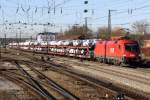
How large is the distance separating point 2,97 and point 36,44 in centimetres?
8486

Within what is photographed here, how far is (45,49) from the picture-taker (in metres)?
90.7

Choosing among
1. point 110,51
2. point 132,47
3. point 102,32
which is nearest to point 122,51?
point 132,47

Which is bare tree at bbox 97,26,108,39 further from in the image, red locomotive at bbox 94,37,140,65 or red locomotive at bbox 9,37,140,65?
red locomotive at bbox 94,37,140,65

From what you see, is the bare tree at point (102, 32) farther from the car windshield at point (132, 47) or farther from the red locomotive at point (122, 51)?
the car windshield at point (132, 47)

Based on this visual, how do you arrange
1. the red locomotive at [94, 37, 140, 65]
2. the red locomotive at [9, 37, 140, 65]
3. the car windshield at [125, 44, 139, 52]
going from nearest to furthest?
the red locomotive at [94, 37, 140, 65]
the red locomotive at [9, 37, 140, 65]
the car windshield at [125, 44, 139, 52]

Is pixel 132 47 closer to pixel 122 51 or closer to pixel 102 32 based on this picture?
pixel 122 51

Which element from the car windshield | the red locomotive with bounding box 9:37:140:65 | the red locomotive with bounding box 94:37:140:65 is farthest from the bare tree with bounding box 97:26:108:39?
the car windshield

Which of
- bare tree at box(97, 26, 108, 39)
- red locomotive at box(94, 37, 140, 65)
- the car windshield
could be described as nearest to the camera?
red locomotive at box(94, 37, 140, 65)

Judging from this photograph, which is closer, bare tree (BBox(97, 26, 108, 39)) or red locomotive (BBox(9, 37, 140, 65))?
red locomotive (BBox(9, 37, 140, 65))

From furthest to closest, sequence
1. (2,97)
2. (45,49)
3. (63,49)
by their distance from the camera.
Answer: (45,49) < (63,49) < (2,97)

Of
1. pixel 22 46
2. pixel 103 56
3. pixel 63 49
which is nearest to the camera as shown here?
pixel 103 56

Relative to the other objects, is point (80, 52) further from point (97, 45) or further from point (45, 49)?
point (45, 49)

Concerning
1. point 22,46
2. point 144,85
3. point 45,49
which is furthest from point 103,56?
point 22,46

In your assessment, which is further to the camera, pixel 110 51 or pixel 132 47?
pixel 110 51
